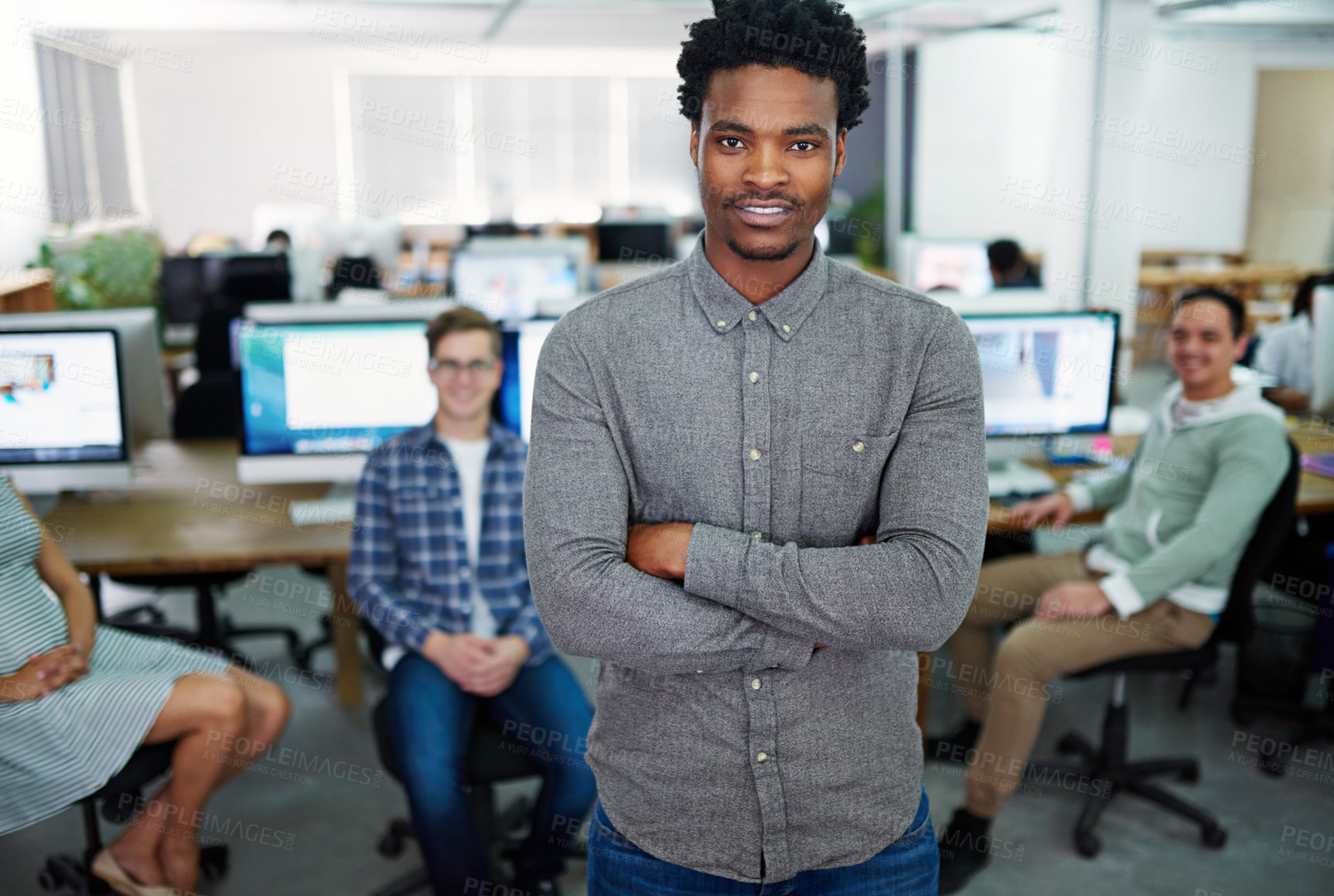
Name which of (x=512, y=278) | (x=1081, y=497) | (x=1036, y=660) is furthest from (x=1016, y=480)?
(x=512, y=278)

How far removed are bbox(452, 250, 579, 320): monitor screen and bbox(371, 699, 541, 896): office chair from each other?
12.0 ft

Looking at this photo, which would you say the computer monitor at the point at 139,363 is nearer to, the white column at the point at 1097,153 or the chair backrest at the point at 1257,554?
the chair backrest at the point at 1257,554

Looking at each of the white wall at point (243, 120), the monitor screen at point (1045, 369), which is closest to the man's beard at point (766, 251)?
the monitor screen at point (1045, 369)

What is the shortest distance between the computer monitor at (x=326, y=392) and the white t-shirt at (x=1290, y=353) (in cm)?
323

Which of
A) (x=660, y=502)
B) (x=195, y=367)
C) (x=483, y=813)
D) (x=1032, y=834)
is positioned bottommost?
(x=1032, y=834)

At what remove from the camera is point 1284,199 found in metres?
10.1

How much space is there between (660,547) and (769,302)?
11.2 inches

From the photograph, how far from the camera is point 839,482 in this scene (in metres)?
1.17

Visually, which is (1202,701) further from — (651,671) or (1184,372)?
(651,671)

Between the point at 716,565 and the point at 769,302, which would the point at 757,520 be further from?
the point at 769,302

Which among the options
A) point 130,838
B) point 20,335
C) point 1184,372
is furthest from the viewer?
point 20,335

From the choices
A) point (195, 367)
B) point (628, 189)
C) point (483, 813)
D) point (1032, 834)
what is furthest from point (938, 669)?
point (628, 189)

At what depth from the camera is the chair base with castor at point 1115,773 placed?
2.69 meters

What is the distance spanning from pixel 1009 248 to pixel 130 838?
181 inches
